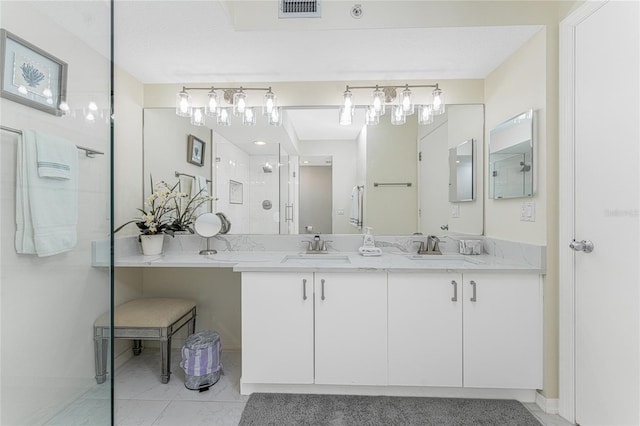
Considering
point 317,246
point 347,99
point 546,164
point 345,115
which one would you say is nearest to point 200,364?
point 317,246

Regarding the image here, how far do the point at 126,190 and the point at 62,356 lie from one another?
1.32m

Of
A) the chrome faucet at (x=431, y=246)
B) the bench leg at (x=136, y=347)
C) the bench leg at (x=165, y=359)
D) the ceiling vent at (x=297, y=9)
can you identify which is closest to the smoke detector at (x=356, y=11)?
the ceiling vent at (x=297, y=9)

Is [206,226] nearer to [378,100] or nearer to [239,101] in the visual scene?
[239,101]

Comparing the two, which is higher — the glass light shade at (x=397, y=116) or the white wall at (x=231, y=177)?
the glass light shade at (x=397, y=116)

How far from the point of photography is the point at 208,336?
209cm

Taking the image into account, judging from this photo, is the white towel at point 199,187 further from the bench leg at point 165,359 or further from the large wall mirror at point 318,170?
the bench leg at point 165,359

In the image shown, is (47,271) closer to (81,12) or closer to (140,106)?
(81,12)

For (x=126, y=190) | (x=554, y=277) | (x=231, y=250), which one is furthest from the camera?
(x=231, y=250)

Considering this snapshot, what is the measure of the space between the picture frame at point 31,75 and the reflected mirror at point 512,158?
8.11ft

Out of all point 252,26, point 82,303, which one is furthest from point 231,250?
point 252,26

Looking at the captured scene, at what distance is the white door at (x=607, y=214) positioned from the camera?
51.7 inches

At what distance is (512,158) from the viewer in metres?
1.98

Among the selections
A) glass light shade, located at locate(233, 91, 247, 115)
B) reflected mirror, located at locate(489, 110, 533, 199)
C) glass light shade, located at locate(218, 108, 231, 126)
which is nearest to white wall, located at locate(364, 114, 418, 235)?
reflected mirror, located at locate(489, 110, 533, 199)

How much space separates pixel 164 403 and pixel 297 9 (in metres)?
2.55
